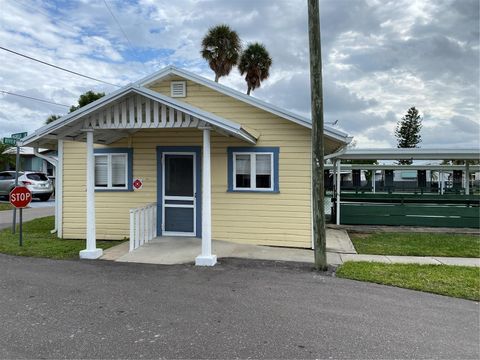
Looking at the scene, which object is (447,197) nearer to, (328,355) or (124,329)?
(328,355)

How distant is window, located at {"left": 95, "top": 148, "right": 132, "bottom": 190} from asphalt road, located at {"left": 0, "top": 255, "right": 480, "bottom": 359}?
11.8 feet

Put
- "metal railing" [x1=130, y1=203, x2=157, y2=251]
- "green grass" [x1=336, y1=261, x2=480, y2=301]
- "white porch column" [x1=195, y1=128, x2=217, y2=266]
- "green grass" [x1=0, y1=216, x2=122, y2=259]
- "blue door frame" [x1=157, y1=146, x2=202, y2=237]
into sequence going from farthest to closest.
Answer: "blue door frame" [x1=157, y1=146, x2=202, y2=237] → "metal railing" [x1=130, y1=203, x2=157, y2=251] → "green grass" [x1=0, y1=216, x2=122, y2=259] → "white porch column" [x1=195, y1=128, x2=217, y2=266] → "green grass" [x1=336, y1=261, x2=480, y2=301]

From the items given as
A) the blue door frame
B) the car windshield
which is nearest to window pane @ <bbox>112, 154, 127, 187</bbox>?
the blue door frame

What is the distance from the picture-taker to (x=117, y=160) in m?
9.91

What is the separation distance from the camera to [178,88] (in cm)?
970

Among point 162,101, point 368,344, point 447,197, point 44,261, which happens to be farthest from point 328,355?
point 447,197

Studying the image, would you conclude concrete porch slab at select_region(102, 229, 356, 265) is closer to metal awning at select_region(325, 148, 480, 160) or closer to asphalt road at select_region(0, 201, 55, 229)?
metal awning at select_region(325, 148, 480, 160)

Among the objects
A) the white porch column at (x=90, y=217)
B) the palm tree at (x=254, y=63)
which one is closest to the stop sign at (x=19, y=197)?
the white porch column at (x=90, y=217)

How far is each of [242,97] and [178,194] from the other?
2921mm

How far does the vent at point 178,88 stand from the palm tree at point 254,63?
15.2 meters

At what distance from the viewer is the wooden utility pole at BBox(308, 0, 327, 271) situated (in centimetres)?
670

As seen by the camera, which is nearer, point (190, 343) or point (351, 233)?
point (190, 343)

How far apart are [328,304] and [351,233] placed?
675 centimetres

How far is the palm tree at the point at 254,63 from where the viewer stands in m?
24.0
